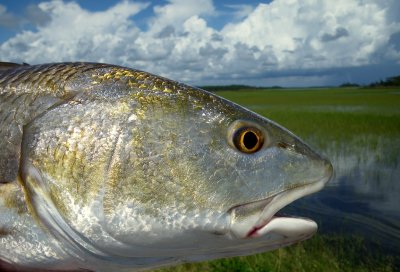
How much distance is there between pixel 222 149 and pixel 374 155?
16540 mm

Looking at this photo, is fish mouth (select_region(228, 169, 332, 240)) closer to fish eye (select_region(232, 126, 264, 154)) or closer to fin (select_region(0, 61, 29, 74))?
fish eye (select_region(232, 126, 264, 154))

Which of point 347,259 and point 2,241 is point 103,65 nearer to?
point 2,241

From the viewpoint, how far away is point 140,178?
7.05ft

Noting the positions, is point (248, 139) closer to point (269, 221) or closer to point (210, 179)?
point (210, 179)

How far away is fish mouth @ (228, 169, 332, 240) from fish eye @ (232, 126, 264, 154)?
26 cm

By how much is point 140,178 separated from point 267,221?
633 millimetres

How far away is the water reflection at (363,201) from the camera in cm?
1073

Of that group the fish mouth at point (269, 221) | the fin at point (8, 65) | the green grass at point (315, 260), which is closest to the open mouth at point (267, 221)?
the fish mouth at point (269, 221)

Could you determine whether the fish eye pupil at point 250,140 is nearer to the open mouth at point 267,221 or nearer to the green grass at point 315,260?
the open mouth at point 267,221

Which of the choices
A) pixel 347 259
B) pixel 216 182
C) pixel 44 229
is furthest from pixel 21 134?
pixel 347 259

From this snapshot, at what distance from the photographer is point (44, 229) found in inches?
85.4

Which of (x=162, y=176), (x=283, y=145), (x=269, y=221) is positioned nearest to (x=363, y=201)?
(x=283, y=145)

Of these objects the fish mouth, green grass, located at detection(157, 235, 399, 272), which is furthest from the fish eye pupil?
green grass, located at detection(157, 235, 399, 272)

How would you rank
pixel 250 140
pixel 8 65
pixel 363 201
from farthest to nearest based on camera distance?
1. pixel 363 201
2. pixel 8 65
3. pixel 250 140
